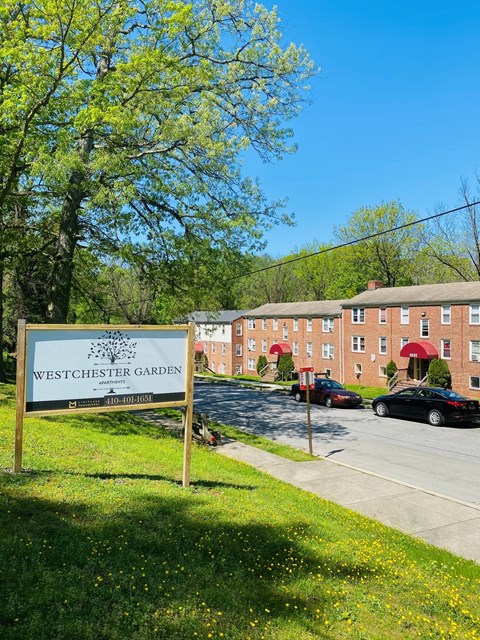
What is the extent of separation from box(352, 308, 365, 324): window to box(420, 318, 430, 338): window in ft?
18.9

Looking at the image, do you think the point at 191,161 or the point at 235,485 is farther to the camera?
the point at 191,161

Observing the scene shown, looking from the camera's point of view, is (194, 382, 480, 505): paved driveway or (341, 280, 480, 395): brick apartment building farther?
(341, 280, 480, 395): brick apartment building

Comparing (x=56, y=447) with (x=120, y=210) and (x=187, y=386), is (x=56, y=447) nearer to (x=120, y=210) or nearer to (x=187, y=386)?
(x=187, y=386)

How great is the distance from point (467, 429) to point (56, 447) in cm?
1669

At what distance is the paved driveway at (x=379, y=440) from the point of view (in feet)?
39.8

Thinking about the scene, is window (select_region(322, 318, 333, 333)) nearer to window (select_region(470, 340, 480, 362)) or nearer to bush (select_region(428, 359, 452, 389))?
bush (select_region(428, 359, 452, 389))

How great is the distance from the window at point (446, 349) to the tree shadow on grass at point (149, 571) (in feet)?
97.6

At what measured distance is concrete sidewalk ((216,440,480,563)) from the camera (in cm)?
820

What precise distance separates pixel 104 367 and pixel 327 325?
1511 inches

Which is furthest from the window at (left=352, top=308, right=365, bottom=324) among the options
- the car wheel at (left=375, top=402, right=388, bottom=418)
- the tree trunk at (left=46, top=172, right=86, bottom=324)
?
the tree trunk at (left=46, top=172, right=86, bottom=324)

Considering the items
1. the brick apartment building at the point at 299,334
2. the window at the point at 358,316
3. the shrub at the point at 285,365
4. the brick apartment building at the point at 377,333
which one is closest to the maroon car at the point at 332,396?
the brick apartment building at the point at 377,333

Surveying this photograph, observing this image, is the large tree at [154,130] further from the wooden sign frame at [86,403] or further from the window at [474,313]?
the window at [474,313]

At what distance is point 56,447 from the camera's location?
30.6 ft

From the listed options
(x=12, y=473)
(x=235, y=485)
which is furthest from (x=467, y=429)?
(x=12, y=473)
